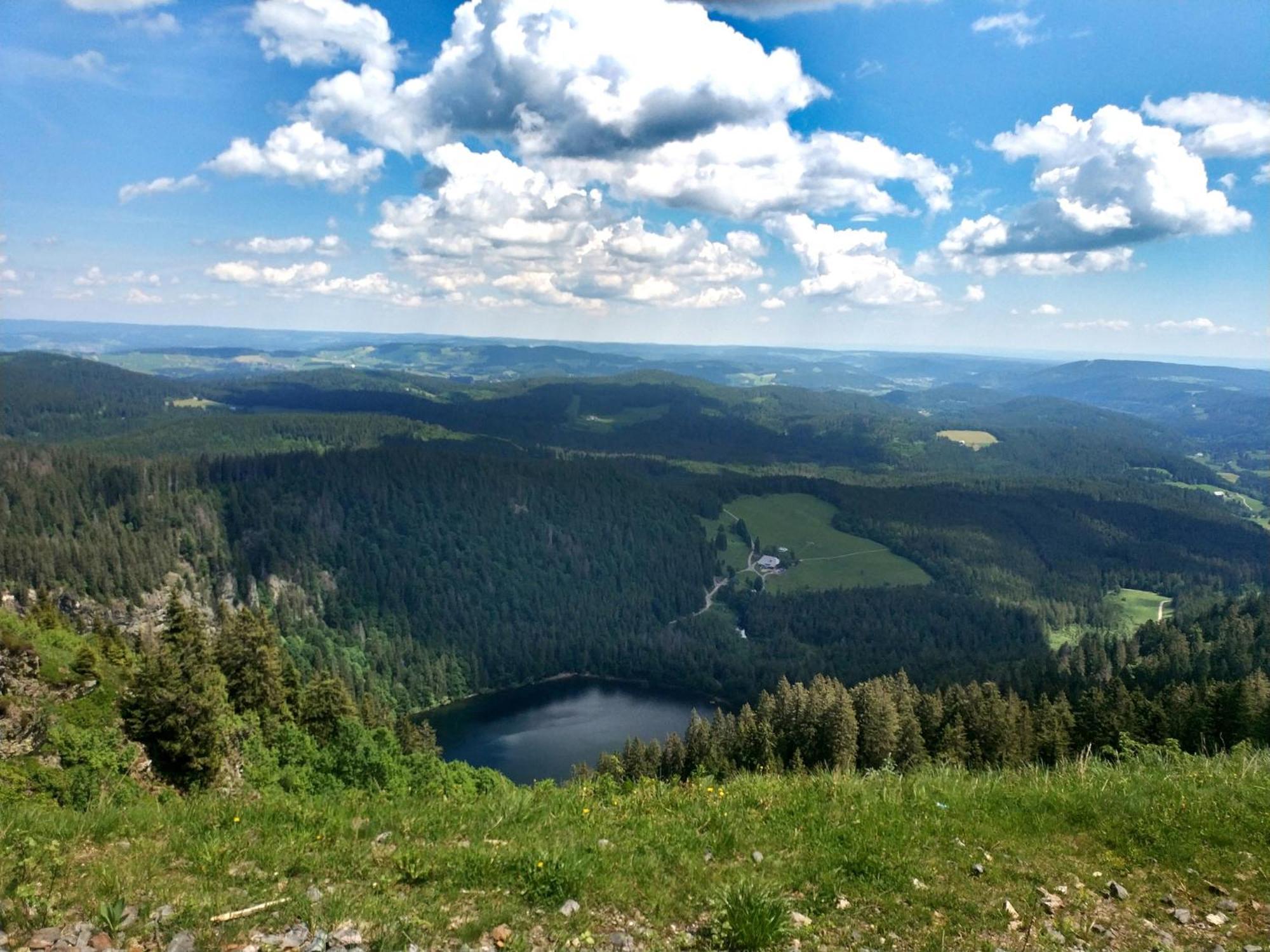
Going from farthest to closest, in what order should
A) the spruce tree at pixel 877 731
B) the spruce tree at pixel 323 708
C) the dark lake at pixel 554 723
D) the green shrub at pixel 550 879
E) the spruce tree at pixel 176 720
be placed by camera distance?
1. the dark lake at pixel 554 723
2. the spruce tree at pixel 877 731
3. the spruce tree at pixel 323 708
4. the spruce tree at pixel 176 720
5. the green shrub at pixel 550 879

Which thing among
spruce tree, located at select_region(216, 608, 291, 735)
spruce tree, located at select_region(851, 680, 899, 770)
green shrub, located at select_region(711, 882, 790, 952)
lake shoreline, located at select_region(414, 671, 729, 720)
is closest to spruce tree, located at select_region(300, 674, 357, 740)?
spruce tree, located at select_region(216, 608, 291, 735)

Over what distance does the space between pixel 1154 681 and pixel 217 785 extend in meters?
93.8

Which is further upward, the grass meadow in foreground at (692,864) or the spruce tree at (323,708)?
the grass meadow in foreground at (692,864)

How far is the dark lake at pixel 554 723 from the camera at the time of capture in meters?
119

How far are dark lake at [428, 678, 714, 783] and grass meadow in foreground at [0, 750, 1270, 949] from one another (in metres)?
101

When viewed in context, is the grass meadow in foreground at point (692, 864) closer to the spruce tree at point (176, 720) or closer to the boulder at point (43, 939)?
the boulder at point (43, 939)

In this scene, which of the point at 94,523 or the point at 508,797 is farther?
the point at 94,523

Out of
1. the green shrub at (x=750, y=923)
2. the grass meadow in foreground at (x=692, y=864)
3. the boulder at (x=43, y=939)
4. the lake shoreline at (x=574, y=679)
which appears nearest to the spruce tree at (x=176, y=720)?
the grass meadow in foreground at (x=692, y=864)

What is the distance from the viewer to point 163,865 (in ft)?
34.0

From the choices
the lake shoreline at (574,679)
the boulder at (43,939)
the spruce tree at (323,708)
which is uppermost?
the boulder at (43,939)

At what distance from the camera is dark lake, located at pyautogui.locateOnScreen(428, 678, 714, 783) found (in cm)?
11888

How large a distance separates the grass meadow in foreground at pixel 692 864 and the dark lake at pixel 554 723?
332 ft

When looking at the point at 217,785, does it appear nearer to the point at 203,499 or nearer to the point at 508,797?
the point at 508,797

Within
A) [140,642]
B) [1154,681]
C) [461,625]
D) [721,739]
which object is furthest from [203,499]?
[1154,681]
